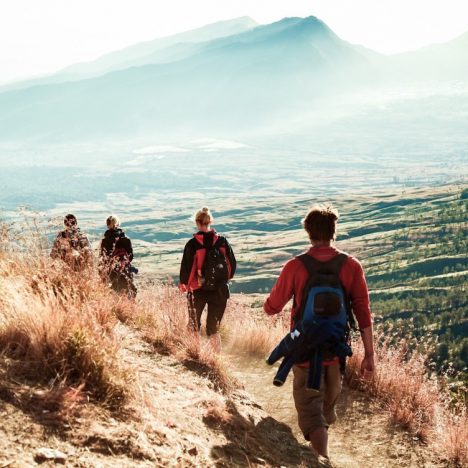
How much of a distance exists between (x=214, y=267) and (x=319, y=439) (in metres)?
3.15

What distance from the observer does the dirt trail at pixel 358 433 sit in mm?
5441

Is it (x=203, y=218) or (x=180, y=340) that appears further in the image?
(x=203, y=218)

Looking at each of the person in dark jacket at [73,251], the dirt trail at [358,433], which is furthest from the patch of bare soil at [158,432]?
the person in dark jacket at [73,251]

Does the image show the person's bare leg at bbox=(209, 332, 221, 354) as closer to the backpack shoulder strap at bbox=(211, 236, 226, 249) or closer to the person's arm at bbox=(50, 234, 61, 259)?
the backpack shoulder strap at bbox=(211, 236, 226, 249)

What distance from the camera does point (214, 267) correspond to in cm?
748

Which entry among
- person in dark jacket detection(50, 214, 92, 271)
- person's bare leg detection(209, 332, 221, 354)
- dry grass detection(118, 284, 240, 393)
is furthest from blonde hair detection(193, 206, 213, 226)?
person's bare leg detection(209, 332, 221, 354)

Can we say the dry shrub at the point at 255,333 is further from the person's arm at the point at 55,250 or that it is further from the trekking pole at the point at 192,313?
the person's arm at the point at 55,250

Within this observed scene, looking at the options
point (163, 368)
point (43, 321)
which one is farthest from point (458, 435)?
point (43, 321)

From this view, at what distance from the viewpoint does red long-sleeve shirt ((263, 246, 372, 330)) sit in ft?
15.4

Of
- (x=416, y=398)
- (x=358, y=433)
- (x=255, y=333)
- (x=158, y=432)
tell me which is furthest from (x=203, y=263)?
(x=158, y=432)

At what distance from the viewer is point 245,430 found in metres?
4.94

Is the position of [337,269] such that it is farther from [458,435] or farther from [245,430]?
[458,435]

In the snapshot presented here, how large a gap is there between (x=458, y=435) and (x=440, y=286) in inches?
6555

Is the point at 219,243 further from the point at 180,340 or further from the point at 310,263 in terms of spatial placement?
the point at 310,263
